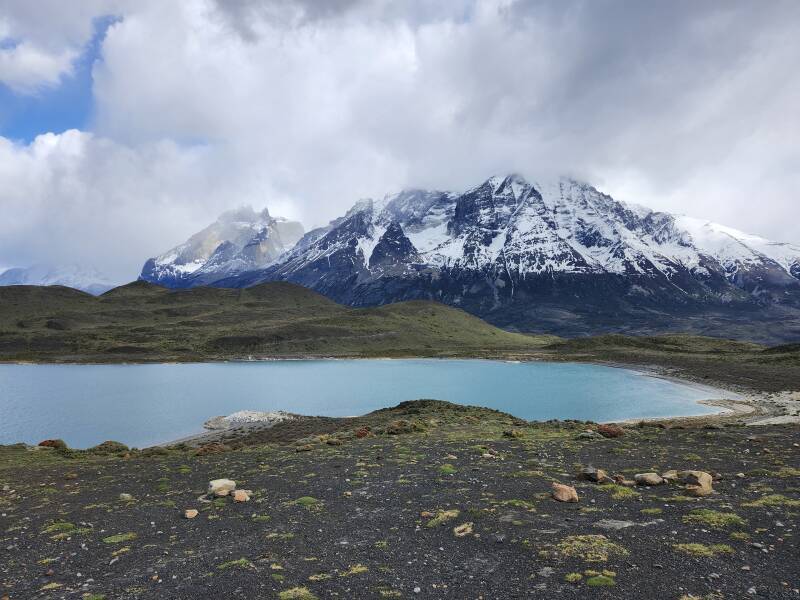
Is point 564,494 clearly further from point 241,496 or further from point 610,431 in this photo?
point 610,431

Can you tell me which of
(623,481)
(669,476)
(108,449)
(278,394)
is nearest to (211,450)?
(108,449)

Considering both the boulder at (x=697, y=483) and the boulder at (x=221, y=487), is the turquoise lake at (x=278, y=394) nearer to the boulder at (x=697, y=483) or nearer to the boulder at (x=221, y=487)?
the boulder at (x=221, y=487)

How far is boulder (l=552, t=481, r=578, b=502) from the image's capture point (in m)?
20.1

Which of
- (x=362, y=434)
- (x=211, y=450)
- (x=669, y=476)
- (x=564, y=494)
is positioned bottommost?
(x=211, y=450)

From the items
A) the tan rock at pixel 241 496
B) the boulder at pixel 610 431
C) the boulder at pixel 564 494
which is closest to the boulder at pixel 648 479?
the boulder at pixel 564 494

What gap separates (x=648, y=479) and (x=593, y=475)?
2.40 meters

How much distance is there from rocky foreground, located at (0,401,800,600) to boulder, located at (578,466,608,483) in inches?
6.5

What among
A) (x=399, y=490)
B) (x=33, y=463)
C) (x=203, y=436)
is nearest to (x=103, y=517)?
(x=399, y=490)

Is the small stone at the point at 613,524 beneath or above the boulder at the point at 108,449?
above

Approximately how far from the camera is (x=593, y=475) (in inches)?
917

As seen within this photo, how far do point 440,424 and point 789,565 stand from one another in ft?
111

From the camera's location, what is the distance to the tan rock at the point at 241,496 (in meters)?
22.8

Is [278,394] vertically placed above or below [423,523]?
below

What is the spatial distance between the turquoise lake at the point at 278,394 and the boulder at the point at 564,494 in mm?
48531
